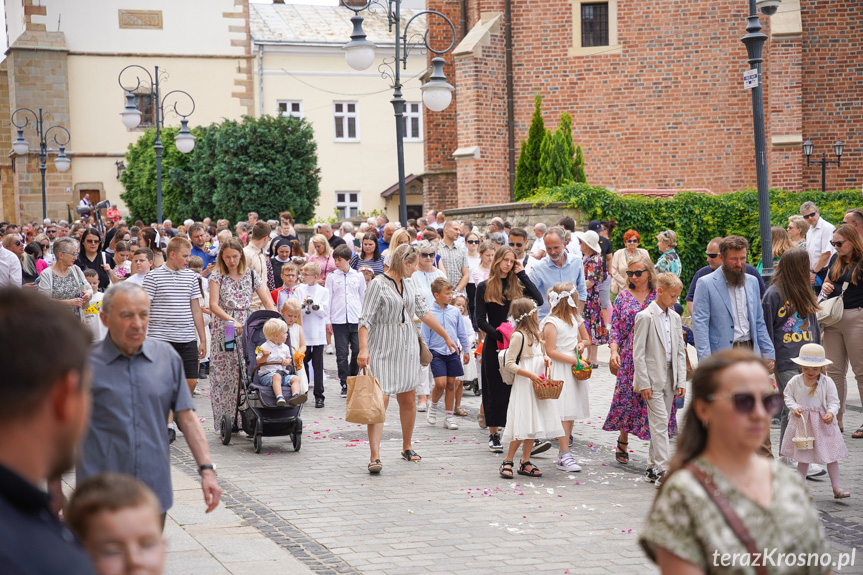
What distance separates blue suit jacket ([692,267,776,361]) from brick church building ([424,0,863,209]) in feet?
52.5

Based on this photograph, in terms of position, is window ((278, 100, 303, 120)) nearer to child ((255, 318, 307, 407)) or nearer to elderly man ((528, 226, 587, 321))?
elderly man ((528, 226, 587, 321))

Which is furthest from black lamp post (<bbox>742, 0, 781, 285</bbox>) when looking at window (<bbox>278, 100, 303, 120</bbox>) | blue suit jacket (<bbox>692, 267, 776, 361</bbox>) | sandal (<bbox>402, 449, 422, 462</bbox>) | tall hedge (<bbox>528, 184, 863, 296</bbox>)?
window (<bbox>278, 100, 303, 120</bbox>)

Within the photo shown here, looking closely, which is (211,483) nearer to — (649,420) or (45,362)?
(45,362)

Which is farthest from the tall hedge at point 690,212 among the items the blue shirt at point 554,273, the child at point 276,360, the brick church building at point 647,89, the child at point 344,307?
the child at point 276,360

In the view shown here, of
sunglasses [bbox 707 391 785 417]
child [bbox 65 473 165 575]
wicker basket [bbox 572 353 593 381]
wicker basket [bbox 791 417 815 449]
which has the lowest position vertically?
wicker basket [bbox 791 417 815 449]

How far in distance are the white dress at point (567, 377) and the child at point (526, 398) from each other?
33cm

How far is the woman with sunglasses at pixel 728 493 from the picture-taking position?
2840 mm

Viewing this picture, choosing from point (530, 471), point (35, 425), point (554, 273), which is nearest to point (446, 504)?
point (530, 471)

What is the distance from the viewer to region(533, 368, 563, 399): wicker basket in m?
8.16

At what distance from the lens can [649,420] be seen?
8.06 m

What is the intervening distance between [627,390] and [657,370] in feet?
1.85

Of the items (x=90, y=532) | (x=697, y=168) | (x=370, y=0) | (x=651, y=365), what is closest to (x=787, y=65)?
(x=697, y=168)

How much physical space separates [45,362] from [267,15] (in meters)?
51.6

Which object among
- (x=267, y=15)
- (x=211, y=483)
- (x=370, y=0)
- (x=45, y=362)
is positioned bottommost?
(x=211, y=483)
